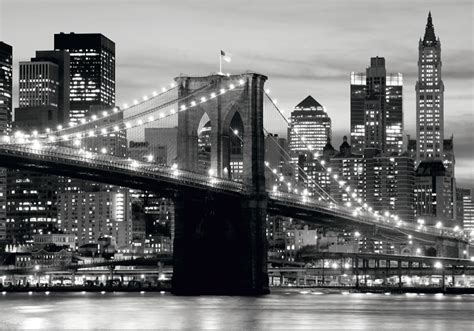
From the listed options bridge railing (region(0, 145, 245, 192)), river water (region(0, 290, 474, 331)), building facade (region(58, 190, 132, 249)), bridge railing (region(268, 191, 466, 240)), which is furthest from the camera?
building facade (region(58, 190, 132, 249))

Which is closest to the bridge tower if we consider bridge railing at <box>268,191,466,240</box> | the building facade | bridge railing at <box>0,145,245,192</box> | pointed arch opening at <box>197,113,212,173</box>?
bridge railing at <box>0,145,245,192</box>

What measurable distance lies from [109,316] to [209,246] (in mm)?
17399

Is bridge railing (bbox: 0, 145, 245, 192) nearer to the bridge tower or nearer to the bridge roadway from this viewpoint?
the bridge roadway

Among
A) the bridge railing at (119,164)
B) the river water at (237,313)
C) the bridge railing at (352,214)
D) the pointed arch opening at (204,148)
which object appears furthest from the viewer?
the pointed arch opening at (204,148)

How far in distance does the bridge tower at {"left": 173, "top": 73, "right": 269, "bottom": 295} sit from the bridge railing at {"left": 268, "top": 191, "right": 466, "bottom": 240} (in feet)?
17.1

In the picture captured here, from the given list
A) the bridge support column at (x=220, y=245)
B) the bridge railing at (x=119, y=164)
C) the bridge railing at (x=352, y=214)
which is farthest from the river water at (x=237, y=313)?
the bridge railing at (x=352, y=214)

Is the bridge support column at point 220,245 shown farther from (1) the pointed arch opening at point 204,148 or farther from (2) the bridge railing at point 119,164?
(1) the pointed arch opening at point 204,148

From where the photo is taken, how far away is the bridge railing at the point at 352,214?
3600 inches

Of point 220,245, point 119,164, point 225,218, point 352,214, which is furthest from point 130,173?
point 352,214

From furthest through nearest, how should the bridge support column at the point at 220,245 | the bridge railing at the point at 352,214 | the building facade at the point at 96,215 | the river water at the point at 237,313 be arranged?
1. the building facade at the point at 96,215
2. the bridge railing at the point at 352,214
3. the bridge support column at the point at 220,245
4. the river water at the point at 237,313

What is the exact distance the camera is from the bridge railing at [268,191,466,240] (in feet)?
300

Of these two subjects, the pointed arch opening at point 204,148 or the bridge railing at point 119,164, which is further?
the pointed arch opening at point 204,148

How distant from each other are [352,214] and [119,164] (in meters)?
34.4

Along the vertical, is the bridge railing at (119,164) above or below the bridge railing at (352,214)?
above
